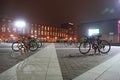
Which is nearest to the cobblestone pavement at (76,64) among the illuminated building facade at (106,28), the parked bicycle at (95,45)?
the parked bicycle at (95,45)

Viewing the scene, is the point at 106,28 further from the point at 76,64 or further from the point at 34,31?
the point at 34,31

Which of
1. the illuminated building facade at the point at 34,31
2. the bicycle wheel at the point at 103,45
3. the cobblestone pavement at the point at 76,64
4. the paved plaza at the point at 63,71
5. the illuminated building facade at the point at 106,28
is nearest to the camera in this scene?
the paved plaza at the point at 63,71

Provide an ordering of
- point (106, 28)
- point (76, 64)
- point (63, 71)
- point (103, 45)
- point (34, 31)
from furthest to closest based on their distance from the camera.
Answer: point (34, 31) < point (106, 28) < point (103, 45) < point (76, 64) < point (63, 71)

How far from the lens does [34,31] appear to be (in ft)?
401

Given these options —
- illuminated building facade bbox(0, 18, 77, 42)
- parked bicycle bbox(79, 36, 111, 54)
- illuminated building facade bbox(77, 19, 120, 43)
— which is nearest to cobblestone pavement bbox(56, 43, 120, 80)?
parked bicycle bbox(79, 36, 111, 54)

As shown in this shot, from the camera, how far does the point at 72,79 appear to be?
4266 mm

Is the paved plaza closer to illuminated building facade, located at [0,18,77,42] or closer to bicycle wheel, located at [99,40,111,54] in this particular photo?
bicycle wheel, located at [99,40,111,54]

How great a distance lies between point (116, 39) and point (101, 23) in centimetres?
959

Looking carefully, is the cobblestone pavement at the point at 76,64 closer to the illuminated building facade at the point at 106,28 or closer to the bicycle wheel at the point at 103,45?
the bicycle wheel at the point at 103,45

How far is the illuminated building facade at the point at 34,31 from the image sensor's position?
343 feet

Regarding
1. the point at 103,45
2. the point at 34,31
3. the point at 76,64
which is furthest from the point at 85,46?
the point at 34,31

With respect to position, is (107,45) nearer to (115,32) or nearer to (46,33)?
(115,32)

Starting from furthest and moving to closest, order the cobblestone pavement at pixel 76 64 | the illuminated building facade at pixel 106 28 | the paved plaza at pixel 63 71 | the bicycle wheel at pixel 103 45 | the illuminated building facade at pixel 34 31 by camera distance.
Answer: the illuminated building facade at pixel 34 31 < the illuminated building facade at pixel 106 28 < the bicycle wheel at pixel 103 45 < the cobblestone pavement at pixel 76 64 < the paved plaza at pixel 63 71

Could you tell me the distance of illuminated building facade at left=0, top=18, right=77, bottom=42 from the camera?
343 ft
